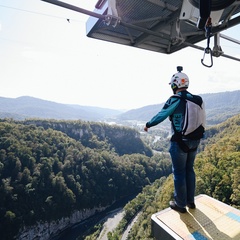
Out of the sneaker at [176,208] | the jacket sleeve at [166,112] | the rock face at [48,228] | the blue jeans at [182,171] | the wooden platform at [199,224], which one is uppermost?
the jacket sleeve at [166,112]

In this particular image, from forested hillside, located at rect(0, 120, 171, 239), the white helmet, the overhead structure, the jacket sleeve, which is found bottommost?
forested hillside, located at rect(0, 120, 171, 239)

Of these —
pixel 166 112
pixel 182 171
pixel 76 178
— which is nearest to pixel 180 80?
pixel 166 112

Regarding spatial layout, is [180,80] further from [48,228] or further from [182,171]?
[48,228]

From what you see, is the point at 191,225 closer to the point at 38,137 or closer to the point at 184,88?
the point at 184,88

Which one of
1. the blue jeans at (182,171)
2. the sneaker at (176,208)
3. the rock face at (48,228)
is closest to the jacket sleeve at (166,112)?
the blue jeans at (182,171)

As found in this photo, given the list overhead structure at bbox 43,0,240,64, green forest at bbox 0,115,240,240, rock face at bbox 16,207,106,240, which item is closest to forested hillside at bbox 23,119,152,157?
green forest at bbox 0,115,240,240

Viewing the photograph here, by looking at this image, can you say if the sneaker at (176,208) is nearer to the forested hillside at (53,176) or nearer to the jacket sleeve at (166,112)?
the jacket sleeve at (166,112)

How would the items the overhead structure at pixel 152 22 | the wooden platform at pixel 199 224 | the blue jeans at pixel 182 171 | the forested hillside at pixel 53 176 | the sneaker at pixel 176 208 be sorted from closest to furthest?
the overhead structure at pixel 152 22 < the wooden platform at pixel 199 224 < the blue jeans at pixel 182 171 < the sneaker at pixel 176 208 < the forested hillside at pixel 53 176

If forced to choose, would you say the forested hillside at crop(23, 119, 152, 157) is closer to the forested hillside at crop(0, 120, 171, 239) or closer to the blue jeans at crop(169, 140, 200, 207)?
the forested hillside at crop(0, 120, 171, 239)
